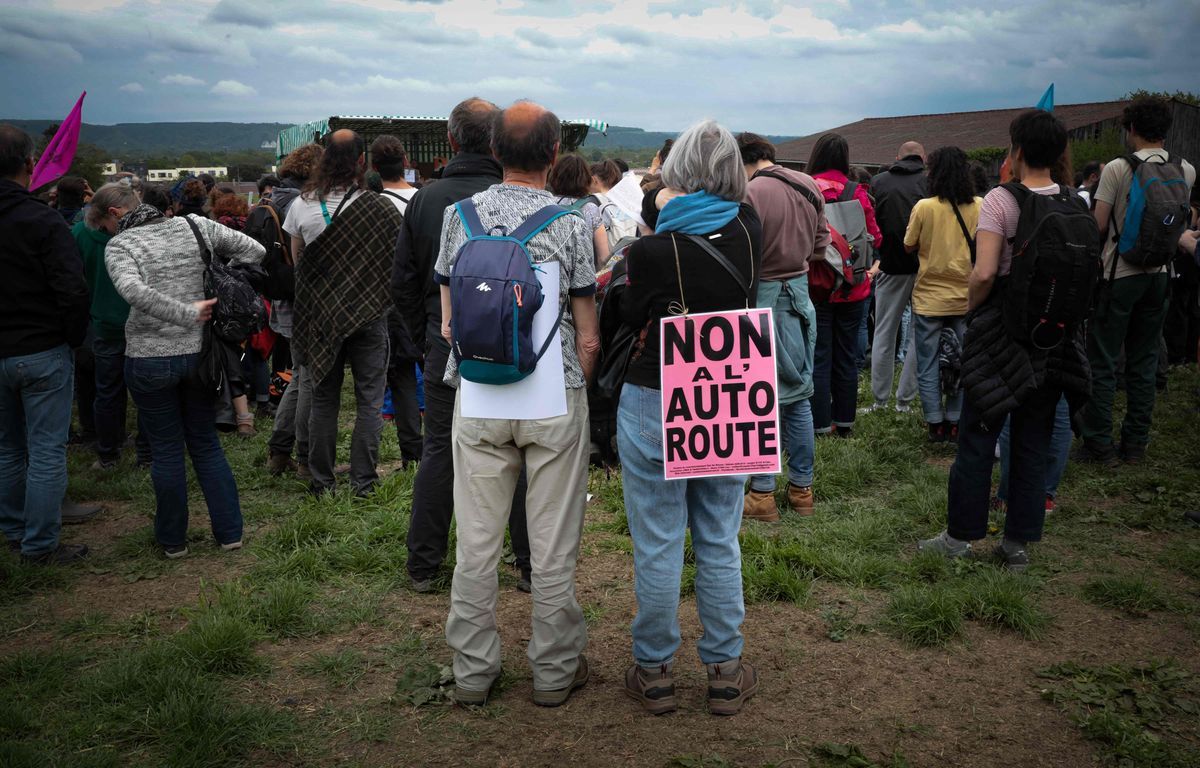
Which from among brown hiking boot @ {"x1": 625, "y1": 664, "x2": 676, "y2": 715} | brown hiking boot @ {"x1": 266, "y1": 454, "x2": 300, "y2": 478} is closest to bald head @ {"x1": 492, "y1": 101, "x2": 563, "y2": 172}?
brown hiking boot @ {"x1": 625, "y1": 664, "x2": 676, "y2": 715}

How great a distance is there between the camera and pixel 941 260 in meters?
6.50

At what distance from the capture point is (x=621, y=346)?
3316 millimetres

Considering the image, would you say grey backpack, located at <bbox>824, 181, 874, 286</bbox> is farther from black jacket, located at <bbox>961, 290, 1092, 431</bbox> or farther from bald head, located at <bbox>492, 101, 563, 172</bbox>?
bald head, located at <bbox>492, 101, 563, 172</bbox>

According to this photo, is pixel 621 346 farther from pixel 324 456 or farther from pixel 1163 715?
pixel 324 456

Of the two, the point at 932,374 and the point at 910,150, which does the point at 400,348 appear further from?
the point at 910,150

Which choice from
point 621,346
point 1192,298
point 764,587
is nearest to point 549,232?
point 621,346

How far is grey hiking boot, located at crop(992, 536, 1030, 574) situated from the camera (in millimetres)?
4598

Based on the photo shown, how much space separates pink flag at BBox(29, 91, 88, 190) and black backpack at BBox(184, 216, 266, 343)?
0.91 m

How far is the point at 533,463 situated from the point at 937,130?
836 inches

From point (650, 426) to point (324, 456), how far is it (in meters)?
3.37

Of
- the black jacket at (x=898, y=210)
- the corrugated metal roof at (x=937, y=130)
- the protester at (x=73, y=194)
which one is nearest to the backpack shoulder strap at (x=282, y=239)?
the protester at (x=73, y=194)

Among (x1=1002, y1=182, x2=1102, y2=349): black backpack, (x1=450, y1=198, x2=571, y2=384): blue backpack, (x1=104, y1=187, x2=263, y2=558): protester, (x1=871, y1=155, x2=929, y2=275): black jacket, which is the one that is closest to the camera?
(x1=450, y1=198, x2=571, y2=384): blue backpack

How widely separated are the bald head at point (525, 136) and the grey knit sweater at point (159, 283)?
239cm

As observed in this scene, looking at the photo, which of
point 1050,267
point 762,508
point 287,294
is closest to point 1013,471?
point 1050,267
